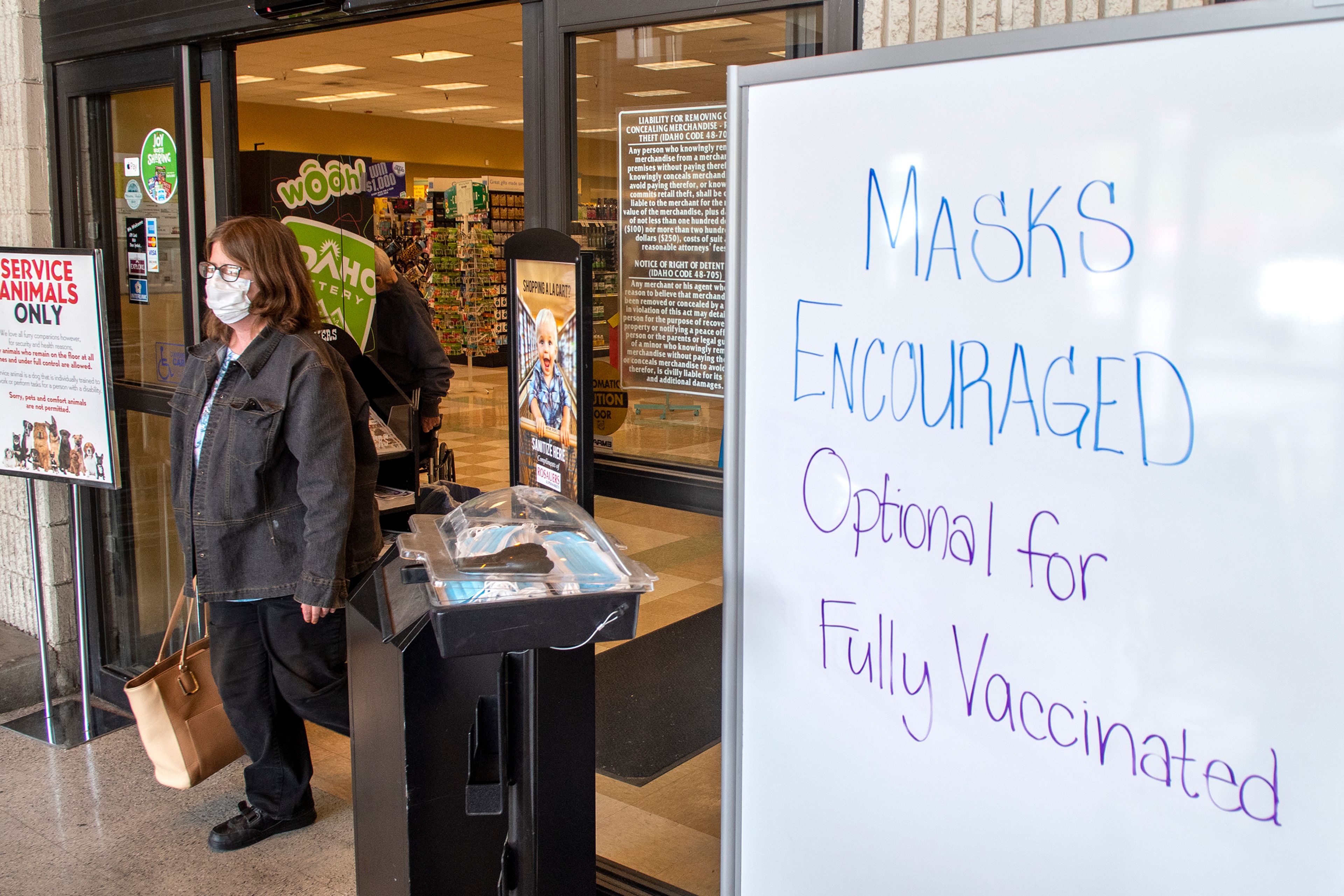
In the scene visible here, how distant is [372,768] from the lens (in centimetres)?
191

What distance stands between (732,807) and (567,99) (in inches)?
64.0

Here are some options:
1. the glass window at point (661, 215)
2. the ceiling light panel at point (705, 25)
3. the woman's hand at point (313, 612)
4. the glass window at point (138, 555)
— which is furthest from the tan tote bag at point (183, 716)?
the ceiling light panel at point (705, 25)

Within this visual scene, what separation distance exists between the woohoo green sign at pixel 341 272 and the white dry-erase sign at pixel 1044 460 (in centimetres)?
248

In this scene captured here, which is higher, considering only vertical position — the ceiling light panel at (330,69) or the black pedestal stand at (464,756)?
the ceiling light panel at (330,69)

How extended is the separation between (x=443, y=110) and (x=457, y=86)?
2.73 m

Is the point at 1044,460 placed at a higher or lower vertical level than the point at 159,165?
lower

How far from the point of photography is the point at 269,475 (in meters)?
2.55

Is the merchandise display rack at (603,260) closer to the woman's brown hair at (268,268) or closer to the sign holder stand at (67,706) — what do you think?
the woman's brown hair at (268,268)

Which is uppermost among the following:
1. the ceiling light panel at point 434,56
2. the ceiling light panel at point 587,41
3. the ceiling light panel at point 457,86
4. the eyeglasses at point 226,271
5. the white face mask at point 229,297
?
the ceiling light panel at point 457,86

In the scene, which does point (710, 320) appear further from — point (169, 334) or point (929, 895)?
point (169, 334)

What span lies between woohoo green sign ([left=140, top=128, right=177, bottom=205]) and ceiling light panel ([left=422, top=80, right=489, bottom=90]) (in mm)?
8770

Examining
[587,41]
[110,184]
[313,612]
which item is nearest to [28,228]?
[110,184]

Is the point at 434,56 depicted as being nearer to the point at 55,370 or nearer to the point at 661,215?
the point at 55,370

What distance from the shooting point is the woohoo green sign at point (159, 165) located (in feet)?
11.3
